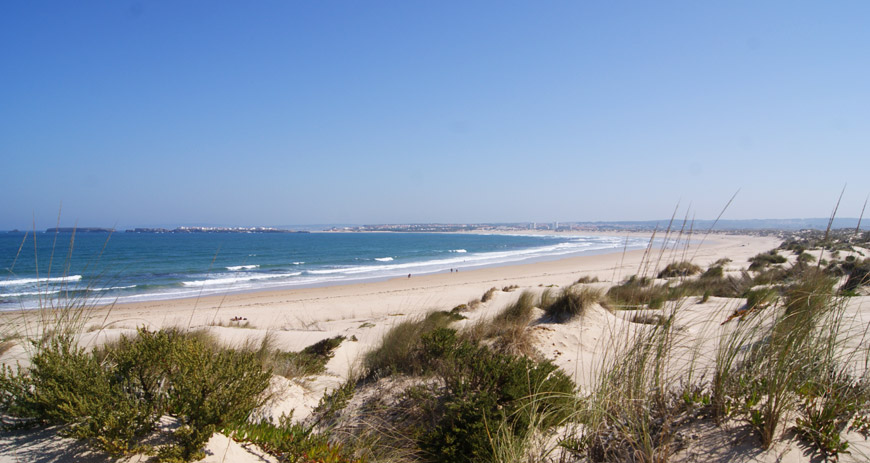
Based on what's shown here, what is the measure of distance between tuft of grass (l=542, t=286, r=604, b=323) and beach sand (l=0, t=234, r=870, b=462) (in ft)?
0.72

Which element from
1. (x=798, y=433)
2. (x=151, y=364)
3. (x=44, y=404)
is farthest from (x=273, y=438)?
(x=798, y=433)

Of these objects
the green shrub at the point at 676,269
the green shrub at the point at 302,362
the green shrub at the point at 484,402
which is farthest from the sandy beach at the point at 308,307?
the green shrub at the point at 676,269

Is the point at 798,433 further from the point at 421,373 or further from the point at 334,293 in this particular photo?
the point at 334,293

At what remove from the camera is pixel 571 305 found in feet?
26.4

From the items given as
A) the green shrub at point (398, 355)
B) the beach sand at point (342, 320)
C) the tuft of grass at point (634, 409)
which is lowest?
the beach sand at point (342, 320)

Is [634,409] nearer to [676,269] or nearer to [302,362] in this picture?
[676,269]

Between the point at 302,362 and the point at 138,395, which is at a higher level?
the point at 138,395

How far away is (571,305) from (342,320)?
7405 millimetres

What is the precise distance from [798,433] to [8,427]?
14.6 ft

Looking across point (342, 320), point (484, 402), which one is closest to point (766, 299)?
point (484, 402)

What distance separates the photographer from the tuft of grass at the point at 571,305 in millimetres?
7920

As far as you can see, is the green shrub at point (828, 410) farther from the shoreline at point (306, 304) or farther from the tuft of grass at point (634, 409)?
the shoreline at point (306, 304)

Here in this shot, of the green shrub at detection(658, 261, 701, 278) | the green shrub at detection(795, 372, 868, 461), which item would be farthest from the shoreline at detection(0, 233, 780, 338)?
the green shrub at detection(795, 372, 868, 461)

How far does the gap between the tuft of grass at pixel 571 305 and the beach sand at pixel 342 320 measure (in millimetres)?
218
